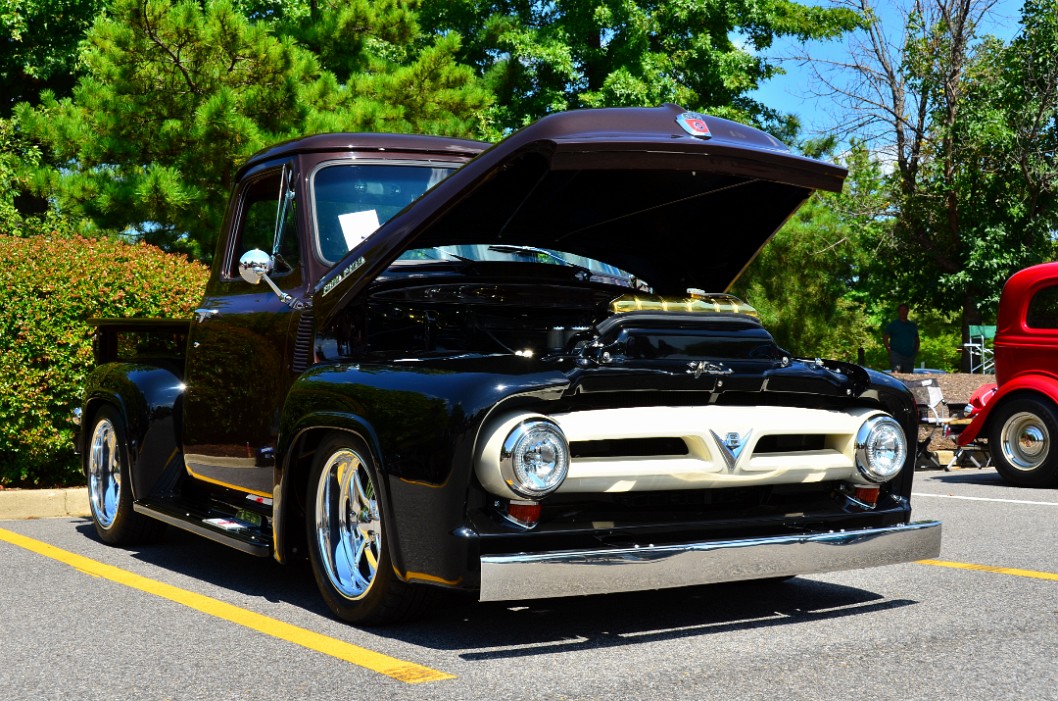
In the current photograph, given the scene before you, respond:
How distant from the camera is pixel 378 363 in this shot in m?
4.57

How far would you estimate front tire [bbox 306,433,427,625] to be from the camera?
4.35 meters

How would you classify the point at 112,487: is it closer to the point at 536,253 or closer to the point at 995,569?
the point at 536,253

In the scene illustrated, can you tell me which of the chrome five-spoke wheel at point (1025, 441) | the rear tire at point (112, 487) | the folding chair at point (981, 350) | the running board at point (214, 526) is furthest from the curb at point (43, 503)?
the folding chair at point (981, 350)

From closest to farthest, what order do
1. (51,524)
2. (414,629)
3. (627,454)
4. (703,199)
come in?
(627,454) → (414,629) → (703,199) → (51,524)

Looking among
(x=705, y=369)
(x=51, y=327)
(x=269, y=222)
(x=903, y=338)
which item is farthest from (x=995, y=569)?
(x=903, y=338)

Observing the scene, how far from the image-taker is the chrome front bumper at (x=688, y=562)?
3.79m

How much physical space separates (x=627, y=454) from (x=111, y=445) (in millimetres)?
3837

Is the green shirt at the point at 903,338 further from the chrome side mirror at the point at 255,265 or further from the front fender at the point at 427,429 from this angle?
the front fender at the point at 427,429

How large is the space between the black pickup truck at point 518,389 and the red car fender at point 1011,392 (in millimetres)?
6110

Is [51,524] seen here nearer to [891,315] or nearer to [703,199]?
[703,199]

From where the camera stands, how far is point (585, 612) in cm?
485

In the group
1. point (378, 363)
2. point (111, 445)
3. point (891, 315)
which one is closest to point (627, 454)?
point (378, 363)

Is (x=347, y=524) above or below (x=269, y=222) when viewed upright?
below

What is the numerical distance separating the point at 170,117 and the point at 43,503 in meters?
8.41
